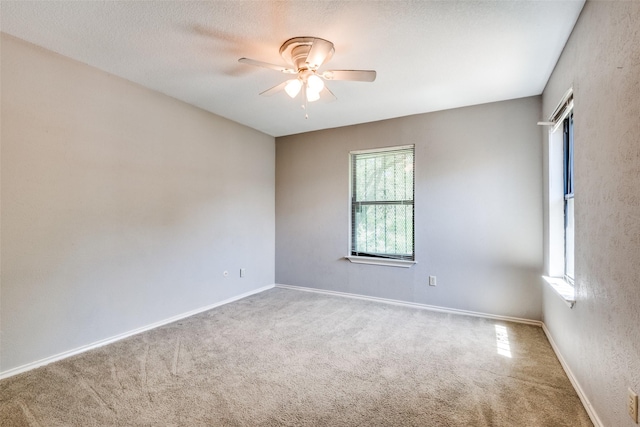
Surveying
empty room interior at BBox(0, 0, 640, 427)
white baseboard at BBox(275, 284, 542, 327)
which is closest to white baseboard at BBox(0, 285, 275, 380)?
empty room interior at BBox(0, 0, 640, 427)

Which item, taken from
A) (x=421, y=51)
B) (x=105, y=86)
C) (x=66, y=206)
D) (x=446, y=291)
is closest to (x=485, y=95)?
(x=421, y=51)

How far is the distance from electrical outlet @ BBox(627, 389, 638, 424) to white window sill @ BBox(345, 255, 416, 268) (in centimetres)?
260

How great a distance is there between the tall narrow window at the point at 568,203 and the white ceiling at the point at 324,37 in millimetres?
609

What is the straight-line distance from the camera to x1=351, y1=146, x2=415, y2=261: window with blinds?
4.05 metres

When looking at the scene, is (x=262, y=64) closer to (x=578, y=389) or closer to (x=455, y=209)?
(x=455, y=209)

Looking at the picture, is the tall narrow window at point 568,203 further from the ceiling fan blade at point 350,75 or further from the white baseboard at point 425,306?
the ceiling fan blade at point 350,75

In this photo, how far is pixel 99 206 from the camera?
2.75m

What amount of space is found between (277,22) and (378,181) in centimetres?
259

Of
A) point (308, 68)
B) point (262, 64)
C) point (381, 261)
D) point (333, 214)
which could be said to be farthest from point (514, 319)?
point (262, 64)

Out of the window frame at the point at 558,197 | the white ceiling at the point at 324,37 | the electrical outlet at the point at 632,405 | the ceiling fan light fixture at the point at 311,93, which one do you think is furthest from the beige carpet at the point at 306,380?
the white ceiling at the point at 324,37

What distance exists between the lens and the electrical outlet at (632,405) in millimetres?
1279

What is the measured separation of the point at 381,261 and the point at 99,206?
319cm

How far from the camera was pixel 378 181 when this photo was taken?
4273 millimetres

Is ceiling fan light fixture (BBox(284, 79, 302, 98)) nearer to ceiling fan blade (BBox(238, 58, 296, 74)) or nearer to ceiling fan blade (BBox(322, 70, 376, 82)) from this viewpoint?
ceiling fan blade (BBox(238, 58, 296, 74))
